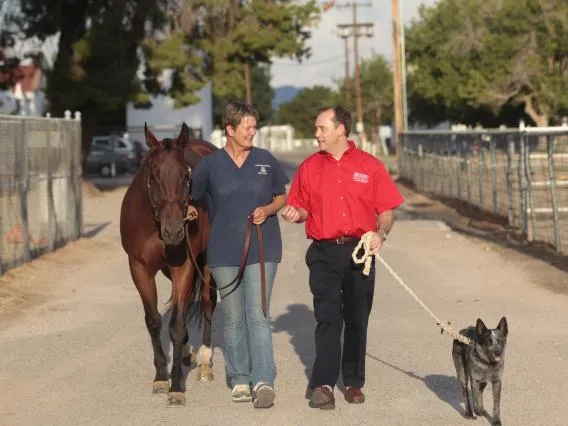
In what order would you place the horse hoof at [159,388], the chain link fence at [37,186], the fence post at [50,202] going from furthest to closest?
1. the fence post at [50,202]
2. the chain link fence at [37,186]
3. the horse hoof at [159,388]

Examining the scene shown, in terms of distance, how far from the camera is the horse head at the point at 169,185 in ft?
26.6

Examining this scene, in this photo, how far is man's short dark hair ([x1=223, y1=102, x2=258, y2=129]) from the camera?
8.23m

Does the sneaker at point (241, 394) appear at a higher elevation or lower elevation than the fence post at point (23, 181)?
lower

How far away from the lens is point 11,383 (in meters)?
9.41

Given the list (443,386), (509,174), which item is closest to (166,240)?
(443,386)

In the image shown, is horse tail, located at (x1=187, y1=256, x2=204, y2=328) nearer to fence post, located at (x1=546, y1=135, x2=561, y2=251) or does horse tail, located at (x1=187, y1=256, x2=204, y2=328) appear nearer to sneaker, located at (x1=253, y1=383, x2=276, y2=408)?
sneaker, located at (x1=253, y1=383, x2=276, y2=408)

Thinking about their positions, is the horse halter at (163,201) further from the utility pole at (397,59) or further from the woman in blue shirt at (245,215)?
the utility pole at (397,59)

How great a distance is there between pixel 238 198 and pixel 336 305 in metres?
0.97

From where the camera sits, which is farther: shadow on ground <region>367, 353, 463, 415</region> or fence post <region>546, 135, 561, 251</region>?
fence post <region>546, 135, 561, 251</region>

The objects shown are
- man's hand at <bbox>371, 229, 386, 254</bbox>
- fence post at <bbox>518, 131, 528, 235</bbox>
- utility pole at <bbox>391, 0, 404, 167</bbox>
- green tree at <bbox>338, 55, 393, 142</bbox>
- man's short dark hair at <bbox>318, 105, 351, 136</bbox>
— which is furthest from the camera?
green tree at <bbox>338, 55, 393, 142</bbox>

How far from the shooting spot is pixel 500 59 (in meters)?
69.4

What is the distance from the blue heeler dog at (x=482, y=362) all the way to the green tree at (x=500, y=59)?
55675 mm

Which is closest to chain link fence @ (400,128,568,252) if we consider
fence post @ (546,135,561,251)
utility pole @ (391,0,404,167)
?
fence post @ (546,135,561,251)

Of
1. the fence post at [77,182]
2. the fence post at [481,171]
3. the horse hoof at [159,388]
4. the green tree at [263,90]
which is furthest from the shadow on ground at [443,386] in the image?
the green tree at [263,90]
